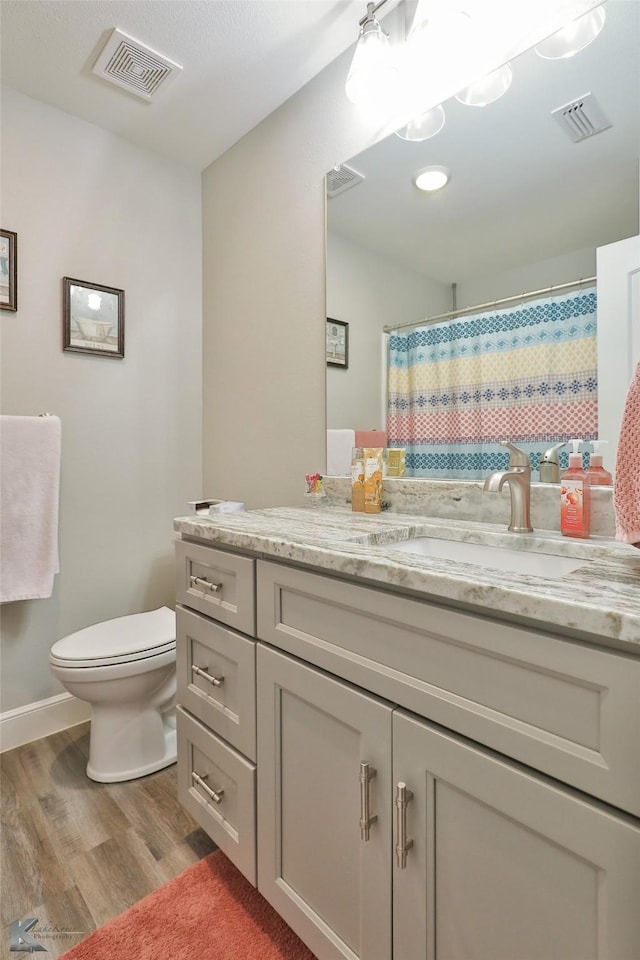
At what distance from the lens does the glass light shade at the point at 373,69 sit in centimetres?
150

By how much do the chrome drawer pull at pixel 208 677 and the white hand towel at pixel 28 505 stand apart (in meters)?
0.87

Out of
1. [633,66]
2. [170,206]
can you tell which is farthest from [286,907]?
[170,206]

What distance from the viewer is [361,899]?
895 mm

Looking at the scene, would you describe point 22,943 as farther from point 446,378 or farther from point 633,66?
point 633,66

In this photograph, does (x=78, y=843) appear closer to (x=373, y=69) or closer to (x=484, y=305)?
(x=484, y=305)

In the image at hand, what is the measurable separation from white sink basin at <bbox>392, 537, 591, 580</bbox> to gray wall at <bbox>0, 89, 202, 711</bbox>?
1.50 m

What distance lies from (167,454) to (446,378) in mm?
1444

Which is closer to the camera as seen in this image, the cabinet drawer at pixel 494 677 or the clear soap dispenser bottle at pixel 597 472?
the cabinet drawer at pixel 494 677

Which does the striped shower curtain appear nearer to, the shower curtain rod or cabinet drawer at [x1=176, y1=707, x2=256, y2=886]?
the shower curtain rod

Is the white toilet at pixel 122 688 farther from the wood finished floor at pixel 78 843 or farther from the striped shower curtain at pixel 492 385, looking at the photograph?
the striped shower curtain at pixel 492 385

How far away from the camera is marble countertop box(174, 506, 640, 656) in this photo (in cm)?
61

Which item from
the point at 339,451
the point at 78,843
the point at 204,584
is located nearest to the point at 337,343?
the point at 339,451

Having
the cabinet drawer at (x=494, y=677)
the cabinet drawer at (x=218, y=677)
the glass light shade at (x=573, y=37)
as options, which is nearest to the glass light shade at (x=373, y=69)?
the glass light shade at (x=573, y=37)

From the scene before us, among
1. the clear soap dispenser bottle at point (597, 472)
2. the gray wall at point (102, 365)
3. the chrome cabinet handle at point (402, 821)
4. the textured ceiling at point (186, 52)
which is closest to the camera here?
the chrome cabinet handle at point (402, 821)
